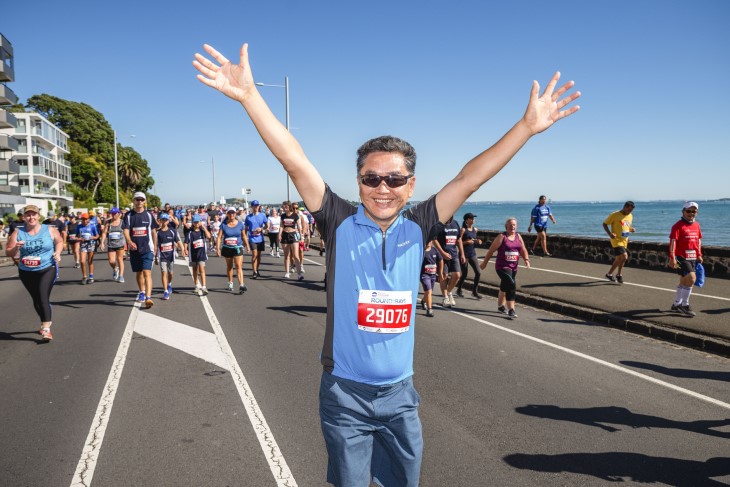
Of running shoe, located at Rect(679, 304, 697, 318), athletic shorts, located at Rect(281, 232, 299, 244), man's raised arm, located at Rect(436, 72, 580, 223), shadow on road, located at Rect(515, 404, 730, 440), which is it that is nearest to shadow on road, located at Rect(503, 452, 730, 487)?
shadow on road, located at Rect(515, 404, 730, 440)

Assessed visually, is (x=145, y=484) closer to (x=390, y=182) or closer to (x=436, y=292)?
(x=390, y=182)

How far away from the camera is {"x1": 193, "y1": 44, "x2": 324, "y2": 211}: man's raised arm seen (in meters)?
2.02

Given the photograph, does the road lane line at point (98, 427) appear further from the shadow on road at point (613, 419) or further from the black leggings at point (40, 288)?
the shadow on road at point (613, 419)

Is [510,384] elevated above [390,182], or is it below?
below

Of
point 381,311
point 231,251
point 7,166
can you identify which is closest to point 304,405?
point 381,311

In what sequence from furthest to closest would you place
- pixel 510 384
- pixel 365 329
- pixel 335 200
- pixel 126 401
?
pixel 510 384 → pixel 126 401 → pixel 335 200 → pixel 365 329

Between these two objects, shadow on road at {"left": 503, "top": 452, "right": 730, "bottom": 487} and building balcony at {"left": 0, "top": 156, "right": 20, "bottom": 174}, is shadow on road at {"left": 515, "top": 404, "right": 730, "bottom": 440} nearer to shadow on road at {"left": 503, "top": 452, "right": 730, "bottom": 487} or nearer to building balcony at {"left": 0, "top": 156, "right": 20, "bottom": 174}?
shadow on road at {"left": 503, "top": 452, "right": 730, "bottom": 487}

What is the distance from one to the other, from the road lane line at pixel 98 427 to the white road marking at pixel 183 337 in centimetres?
67

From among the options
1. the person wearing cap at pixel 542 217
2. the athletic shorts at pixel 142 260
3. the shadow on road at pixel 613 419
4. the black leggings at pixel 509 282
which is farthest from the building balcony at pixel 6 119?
the shadow on road at pixel 613 419

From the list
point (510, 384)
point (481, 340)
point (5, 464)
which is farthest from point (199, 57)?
point (481, 340)

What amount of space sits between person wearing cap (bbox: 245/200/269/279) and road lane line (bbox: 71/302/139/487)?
24.4ft

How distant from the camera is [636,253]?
588 inches

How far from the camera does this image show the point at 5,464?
11.7 ft

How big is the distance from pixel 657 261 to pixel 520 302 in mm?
6493
